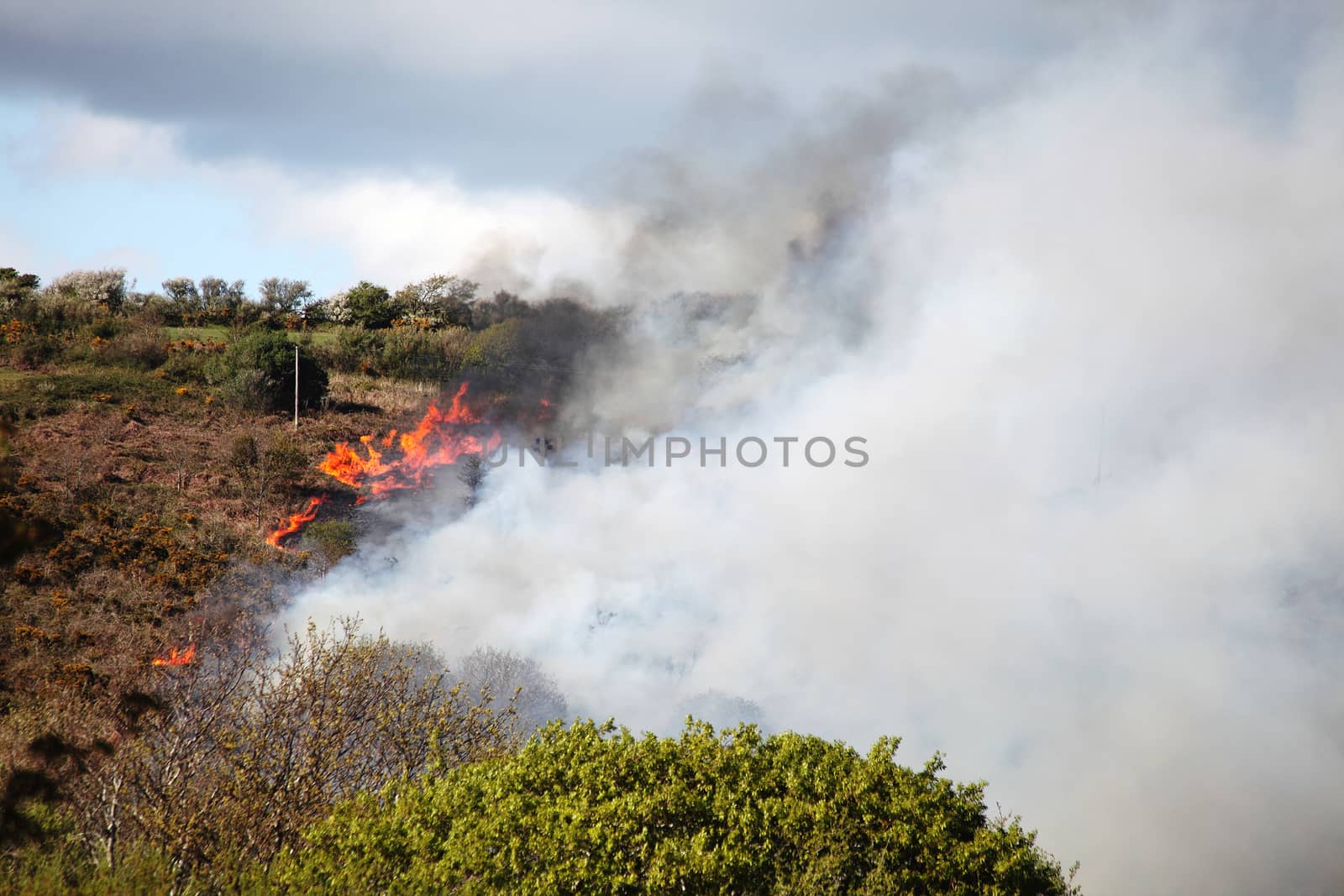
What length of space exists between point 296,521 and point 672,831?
81.8 feet

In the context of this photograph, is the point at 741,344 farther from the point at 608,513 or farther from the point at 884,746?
the point at 884,746

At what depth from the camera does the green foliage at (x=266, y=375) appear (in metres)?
42.3

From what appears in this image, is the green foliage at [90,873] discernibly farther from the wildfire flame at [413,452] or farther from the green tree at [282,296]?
the green tree at [282,296]

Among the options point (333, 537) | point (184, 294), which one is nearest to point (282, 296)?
point (184, 294)

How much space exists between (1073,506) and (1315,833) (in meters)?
12.2

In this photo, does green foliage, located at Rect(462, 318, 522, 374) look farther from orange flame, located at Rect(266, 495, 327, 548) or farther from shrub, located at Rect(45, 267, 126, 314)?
shrub, located at Rect(45, 267, 126, 314)

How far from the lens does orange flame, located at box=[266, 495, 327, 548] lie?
32.5 meters

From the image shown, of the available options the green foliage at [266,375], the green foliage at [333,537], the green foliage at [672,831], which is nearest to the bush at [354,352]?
the green foliage at [266,375]

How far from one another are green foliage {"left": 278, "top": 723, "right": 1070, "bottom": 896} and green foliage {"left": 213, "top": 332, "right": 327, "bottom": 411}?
107 feet

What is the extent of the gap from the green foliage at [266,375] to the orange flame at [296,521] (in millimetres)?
8712

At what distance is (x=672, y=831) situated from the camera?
12.3 m

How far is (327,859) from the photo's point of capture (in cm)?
1186

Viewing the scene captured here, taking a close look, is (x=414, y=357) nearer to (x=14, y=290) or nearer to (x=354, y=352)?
(x=354, y=352)

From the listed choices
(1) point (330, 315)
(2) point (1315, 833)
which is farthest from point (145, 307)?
(2) point (1315, 833)
